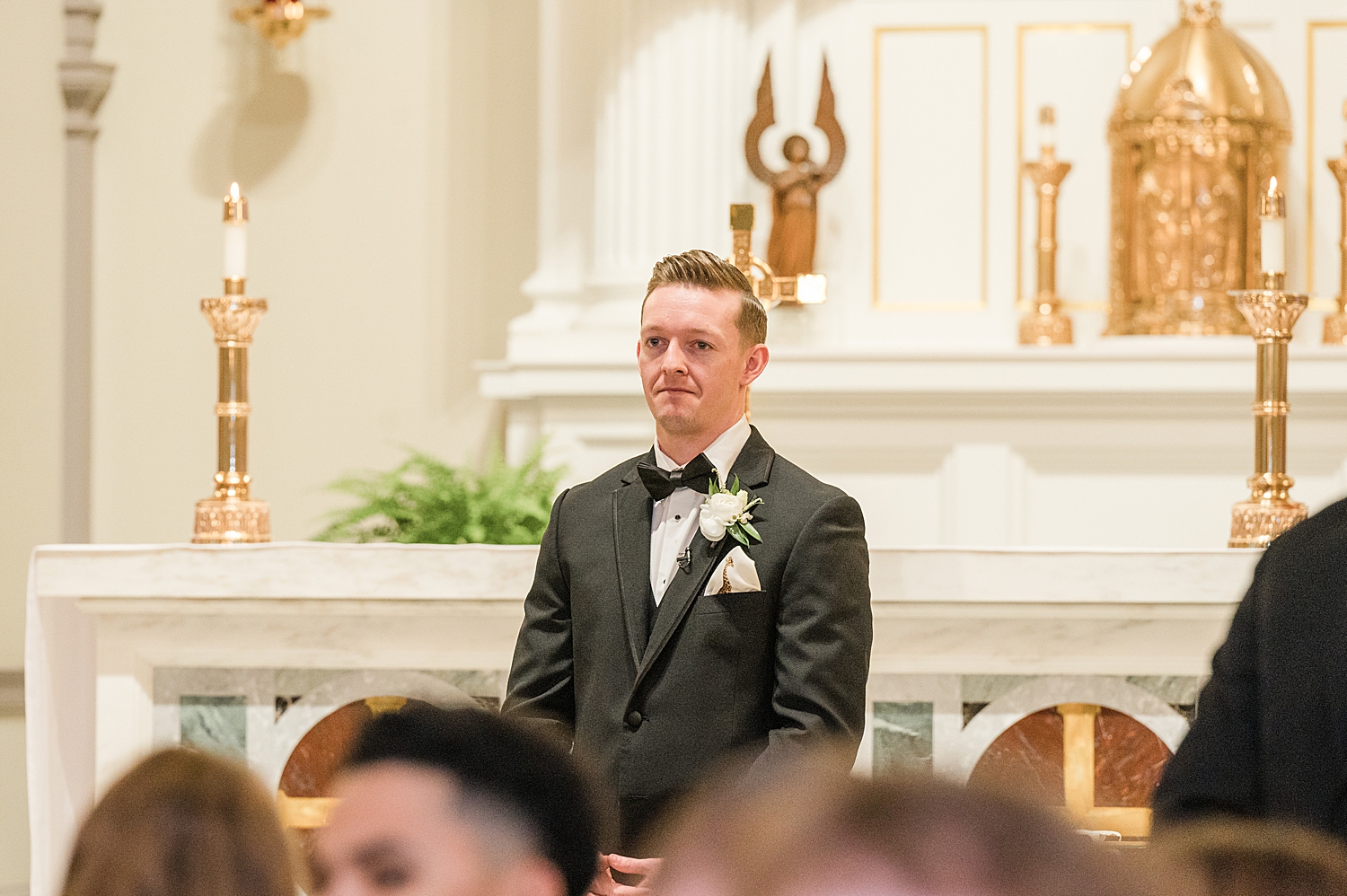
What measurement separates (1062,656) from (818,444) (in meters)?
2.67

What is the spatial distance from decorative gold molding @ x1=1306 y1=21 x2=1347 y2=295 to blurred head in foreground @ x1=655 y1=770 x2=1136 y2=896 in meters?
6.38

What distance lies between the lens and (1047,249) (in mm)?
6766

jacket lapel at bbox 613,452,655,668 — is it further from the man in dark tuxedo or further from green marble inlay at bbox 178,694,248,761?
green marble inlay at bbox 178,694,248,761

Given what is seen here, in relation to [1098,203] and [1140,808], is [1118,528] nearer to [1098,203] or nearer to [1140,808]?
[1098,203]

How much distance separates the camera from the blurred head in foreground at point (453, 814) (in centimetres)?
138

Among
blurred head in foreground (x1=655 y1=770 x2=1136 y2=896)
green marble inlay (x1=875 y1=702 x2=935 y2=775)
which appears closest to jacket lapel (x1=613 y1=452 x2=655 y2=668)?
green marble inlay (x1=875 y1=702 x2=935 y2=775)

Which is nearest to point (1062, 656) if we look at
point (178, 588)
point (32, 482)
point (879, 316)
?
point (178, 588)

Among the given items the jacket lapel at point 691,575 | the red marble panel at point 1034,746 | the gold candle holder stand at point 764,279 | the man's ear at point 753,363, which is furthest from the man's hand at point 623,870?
the gold candle holder stand at point 764,279

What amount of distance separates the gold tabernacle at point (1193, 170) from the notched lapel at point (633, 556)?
12.7 ft

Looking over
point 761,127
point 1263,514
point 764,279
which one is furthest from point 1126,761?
point 761,127

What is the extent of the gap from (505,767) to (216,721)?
2936 mm

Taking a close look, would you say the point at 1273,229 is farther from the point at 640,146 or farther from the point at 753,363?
the point at 640,146

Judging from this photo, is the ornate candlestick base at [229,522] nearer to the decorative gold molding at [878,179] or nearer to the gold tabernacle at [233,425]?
the gold tabernacle at [233,425]

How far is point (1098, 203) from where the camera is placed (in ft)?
23.1
